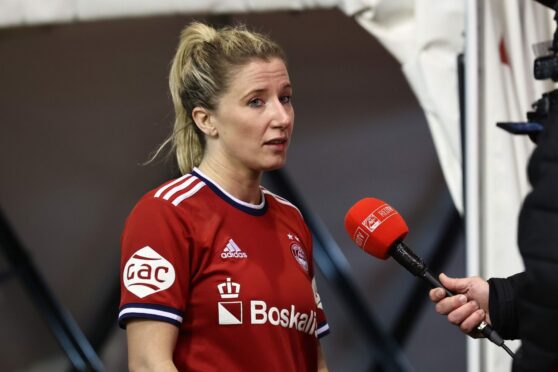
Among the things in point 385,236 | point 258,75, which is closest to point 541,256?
point 385,236

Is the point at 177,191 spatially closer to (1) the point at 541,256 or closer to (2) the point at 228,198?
(2) the point at 228,198

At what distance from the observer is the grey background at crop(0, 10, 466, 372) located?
12.0 ft

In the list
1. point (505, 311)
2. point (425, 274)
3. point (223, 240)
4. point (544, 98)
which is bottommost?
point (505, 311)

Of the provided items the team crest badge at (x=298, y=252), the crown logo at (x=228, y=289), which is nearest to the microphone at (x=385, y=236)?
the team crest badge at (x=298, y=252)

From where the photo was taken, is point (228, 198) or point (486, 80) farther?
point (486, 80)

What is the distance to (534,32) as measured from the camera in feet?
8.99

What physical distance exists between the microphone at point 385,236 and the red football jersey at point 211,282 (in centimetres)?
15

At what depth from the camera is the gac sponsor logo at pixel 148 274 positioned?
1.85 m

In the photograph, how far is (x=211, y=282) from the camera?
1901 millimetres

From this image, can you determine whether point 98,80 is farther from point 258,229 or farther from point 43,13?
point 258,229

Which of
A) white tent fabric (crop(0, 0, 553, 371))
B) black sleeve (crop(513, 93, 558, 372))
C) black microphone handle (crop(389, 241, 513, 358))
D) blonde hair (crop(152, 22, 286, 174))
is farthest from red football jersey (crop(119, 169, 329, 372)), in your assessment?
white tent fabric (crop(0, 0, 553, 371))

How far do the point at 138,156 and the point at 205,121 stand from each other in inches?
70.9

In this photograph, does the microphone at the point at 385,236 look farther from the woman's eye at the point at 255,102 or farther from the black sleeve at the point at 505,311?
the woman's eye at the point at 255,102

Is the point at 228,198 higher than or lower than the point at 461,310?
higher
